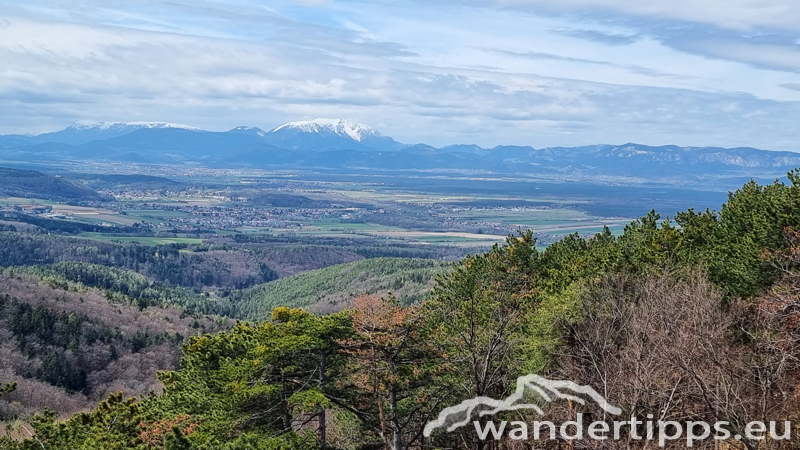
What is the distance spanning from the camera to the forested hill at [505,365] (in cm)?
1475

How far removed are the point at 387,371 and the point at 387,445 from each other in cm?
188

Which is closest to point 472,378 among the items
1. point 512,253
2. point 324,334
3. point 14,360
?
point 324,334

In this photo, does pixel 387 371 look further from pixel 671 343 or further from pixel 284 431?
pixel 671 343

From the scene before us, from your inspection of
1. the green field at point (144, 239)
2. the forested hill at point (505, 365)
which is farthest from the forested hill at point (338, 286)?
the forested hill at point (505, 365)

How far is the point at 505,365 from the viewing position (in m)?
21.8

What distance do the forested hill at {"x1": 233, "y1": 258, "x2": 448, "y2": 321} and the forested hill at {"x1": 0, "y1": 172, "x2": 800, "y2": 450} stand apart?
71.1 m

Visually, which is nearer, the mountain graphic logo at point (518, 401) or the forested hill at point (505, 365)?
the forested hill at point (505, 365)

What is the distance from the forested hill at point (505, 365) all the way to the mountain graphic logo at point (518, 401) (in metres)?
0.31

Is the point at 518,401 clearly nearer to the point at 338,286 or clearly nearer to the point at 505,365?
the point at 505,365

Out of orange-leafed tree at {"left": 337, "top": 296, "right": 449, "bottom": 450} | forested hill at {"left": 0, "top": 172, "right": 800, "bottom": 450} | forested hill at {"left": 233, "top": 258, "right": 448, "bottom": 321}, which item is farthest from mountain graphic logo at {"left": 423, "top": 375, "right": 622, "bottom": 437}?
forested hill at {"left": 233, "top": 258, "right": 448, "bottom": 321}

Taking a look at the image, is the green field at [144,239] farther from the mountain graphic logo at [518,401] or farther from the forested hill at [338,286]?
the mountain graphic logo at [518,401]

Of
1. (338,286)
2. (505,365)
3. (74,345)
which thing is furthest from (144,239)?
(505,365)

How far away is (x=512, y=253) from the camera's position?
3130 cm

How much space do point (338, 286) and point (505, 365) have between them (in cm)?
9489
